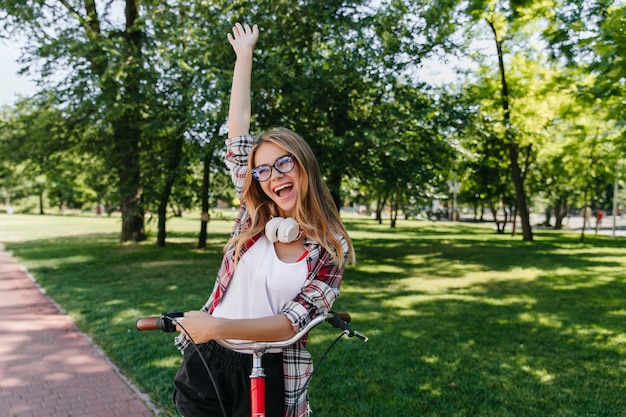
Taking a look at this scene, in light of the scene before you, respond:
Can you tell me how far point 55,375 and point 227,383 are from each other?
394 centimetres

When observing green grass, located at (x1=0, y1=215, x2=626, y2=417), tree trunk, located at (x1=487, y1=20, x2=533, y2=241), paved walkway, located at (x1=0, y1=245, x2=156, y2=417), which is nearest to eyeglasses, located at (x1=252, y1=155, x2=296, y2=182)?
green grass, located at (x1=0, y1=215, x2=626, y2=417)

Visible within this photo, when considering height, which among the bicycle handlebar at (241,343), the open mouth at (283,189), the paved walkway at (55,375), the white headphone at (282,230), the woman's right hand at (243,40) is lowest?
the paved walkway at (55,375)

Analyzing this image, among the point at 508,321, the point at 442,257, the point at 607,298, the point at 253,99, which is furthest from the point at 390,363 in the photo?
the point at 442,257

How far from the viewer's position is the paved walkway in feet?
A: 14.5

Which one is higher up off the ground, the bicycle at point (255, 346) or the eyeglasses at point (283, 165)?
the eyeglasses at point (283, 165)

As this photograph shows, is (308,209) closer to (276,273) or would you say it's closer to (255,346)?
(276,273)

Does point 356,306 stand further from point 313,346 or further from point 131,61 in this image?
point 131,61

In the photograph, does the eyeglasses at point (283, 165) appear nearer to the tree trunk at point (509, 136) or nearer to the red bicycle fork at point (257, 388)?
the red bicycle fork at point (257, 388)

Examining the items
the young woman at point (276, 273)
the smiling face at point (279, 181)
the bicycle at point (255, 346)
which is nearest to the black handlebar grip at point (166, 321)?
the bicycle at point (255, 346)

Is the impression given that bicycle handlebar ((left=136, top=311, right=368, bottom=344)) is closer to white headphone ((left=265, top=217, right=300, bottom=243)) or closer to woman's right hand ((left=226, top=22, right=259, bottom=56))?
white headphone ((left=265, top=217, right=300, bottom=243))

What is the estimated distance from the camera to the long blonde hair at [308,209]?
79.5 inches

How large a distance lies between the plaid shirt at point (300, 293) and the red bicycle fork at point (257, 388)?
17 centimetres

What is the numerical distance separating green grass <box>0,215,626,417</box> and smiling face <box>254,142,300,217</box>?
2.68 m

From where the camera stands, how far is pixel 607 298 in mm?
9430
